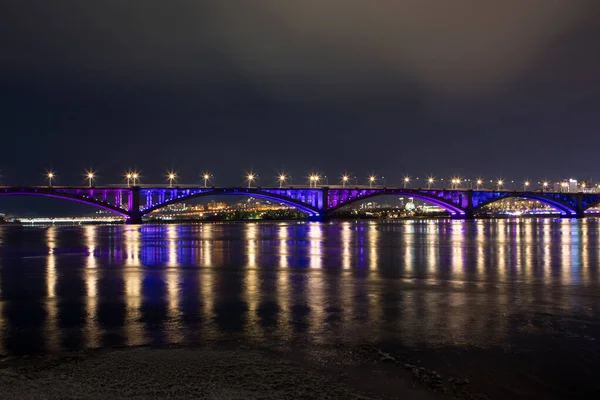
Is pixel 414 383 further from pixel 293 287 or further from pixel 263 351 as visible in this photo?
pixel 293 287

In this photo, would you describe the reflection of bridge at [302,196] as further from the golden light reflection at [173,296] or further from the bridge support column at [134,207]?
the golden light reflection at [173,296]

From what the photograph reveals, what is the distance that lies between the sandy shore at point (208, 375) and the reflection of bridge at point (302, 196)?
4244 inches

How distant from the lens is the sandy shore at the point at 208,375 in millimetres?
7105

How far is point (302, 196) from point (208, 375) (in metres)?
124

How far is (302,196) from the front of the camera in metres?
132

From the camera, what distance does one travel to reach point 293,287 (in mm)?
17062

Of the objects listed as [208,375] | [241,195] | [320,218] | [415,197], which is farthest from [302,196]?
[208,375]

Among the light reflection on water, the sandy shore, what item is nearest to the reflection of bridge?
the light reflection on water

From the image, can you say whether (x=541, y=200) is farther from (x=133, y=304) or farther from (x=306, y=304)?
(x=133, y=304)

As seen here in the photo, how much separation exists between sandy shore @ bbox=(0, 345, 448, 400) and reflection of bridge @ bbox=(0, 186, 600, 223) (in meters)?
108

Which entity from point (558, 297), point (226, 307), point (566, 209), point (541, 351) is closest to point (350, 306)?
point (226, 307)

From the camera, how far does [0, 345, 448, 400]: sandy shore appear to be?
711cm

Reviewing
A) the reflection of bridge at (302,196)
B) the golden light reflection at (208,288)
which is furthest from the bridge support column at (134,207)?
the golden light reflection at (208,288)

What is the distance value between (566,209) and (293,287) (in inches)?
6865
